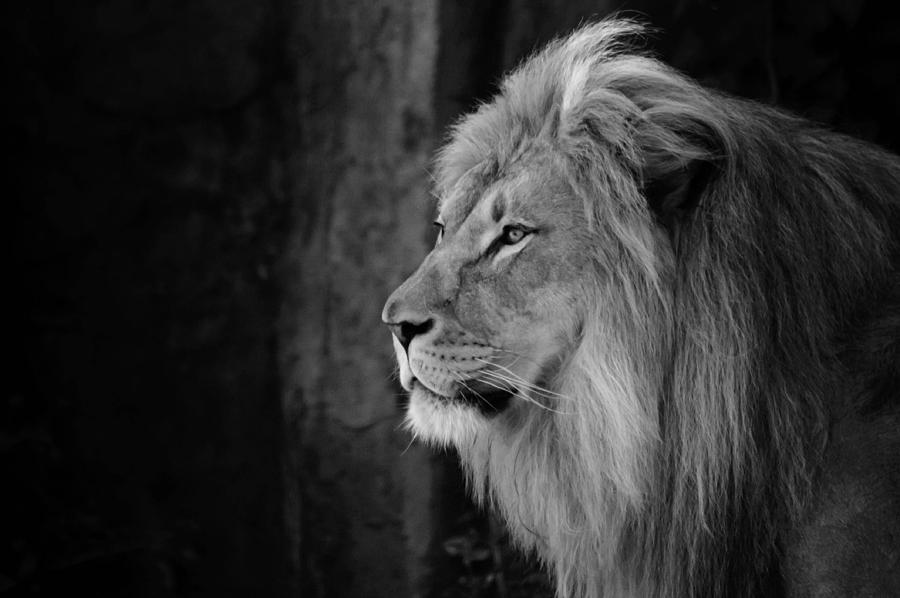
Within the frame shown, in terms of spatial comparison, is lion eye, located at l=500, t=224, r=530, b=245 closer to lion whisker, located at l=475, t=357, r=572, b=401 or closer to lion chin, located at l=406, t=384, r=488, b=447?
lion whisker, located at l=475, t=357, r=572, b=401

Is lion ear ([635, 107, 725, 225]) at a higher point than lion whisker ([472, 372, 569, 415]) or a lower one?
higher

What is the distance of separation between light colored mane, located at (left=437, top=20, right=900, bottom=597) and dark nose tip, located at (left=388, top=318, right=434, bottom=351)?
0.33 m

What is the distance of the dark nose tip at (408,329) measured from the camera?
2623mm

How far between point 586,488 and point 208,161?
234 centimetres

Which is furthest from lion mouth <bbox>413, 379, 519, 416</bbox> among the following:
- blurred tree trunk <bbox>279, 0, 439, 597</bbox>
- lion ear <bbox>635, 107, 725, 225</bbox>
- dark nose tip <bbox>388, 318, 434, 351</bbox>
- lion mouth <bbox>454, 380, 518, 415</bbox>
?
blurred tree trunk <bbox>279, 0, 439, 597</bbox>

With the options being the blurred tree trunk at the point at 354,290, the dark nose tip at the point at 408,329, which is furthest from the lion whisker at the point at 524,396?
the blurred tree trunk at the point at 354,290

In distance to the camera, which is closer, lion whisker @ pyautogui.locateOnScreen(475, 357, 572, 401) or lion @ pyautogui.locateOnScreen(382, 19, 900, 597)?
lion @ pyautogui.locateOnScreen(382, 19, 900, 597)

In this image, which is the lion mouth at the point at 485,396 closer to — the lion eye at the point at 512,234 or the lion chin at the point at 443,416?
the lion chin at the point at 443,416

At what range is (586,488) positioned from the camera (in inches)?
104

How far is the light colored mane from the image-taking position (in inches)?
99.2

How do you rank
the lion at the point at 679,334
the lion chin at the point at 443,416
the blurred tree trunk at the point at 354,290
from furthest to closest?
the blurred tree trunk at the point at 354,290 → the lion chin at the point at 443,416 → the lion at the point at 679,334

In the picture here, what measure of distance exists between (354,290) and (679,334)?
5.78ft

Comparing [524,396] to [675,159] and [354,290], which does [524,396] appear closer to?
[675,159]

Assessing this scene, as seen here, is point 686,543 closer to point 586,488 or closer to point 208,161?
point 586,488
